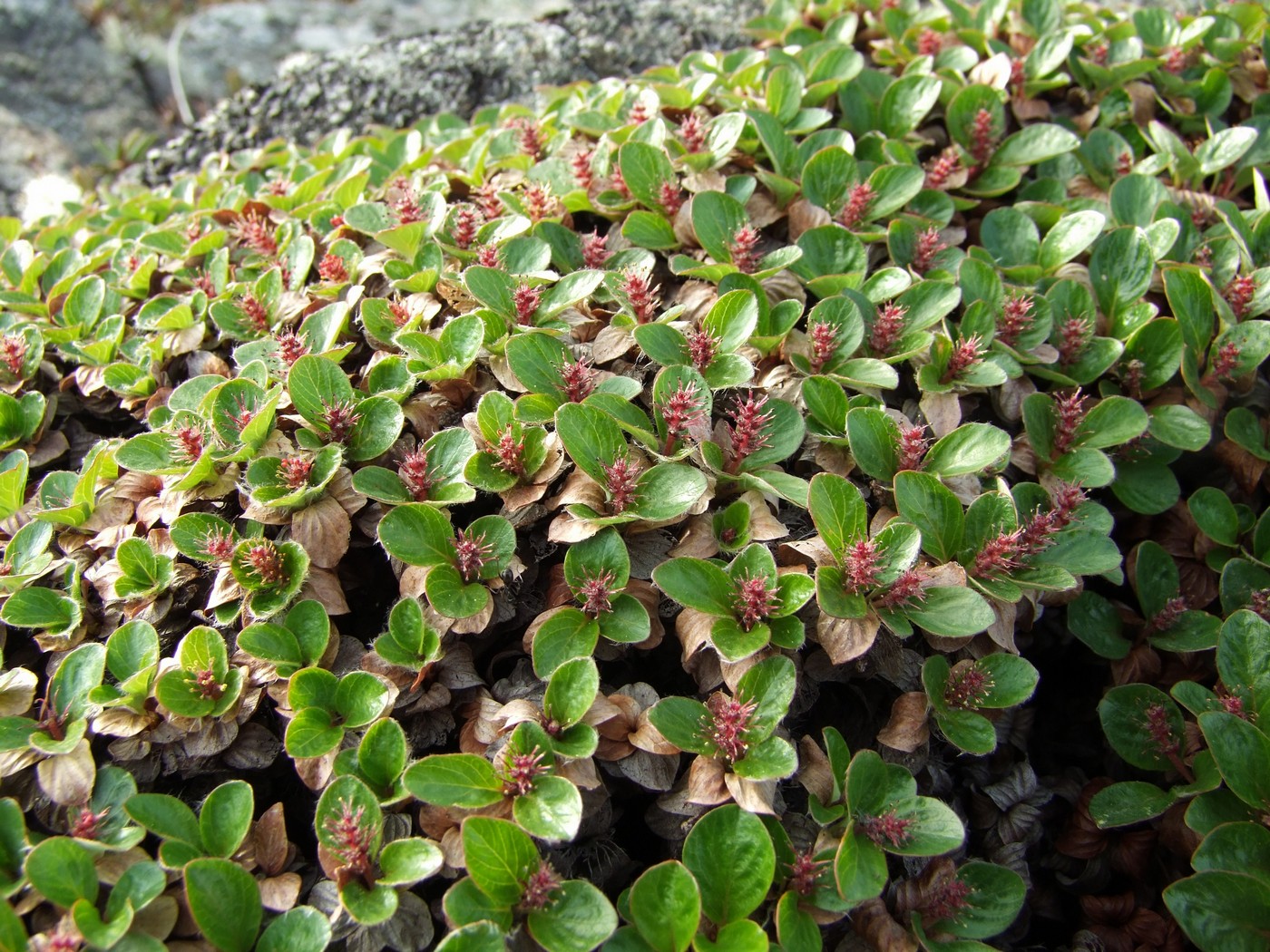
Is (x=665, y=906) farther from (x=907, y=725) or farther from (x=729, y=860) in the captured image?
(x=907, y=725)

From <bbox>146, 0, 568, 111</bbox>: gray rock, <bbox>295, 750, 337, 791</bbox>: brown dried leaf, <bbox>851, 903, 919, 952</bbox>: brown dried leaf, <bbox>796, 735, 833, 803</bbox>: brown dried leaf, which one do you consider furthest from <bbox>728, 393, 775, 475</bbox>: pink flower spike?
<bbox>146, 0, 568, 111</bbox>: gray rock

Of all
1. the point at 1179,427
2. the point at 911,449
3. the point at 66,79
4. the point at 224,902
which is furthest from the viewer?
the point at 66,79

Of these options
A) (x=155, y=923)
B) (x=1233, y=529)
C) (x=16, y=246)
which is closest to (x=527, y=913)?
(x=155, y=923)

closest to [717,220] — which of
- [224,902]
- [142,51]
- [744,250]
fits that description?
[744,250]

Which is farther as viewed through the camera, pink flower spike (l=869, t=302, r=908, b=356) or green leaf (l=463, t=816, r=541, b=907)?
pink flower spike (l=869, t=302, r=908, b=356)

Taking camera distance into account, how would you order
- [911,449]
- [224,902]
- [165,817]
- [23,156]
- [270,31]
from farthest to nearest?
[270,31], [23,156], [911,449], [165,817], [224,902]

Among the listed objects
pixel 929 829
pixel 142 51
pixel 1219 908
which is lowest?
pixel 1219 908

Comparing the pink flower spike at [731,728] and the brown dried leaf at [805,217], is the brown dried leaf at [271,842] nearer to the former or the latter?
the pink flower spike at [731,728]

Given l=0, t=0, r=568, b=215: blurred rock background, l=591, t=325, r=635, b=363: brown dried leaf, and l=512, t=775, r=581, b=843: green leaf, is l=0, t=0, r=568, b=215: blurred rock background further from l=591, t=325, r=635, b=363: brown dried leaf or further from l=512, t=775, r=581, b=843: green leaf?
l=512, t=775, r=581, b=843: green leaf
